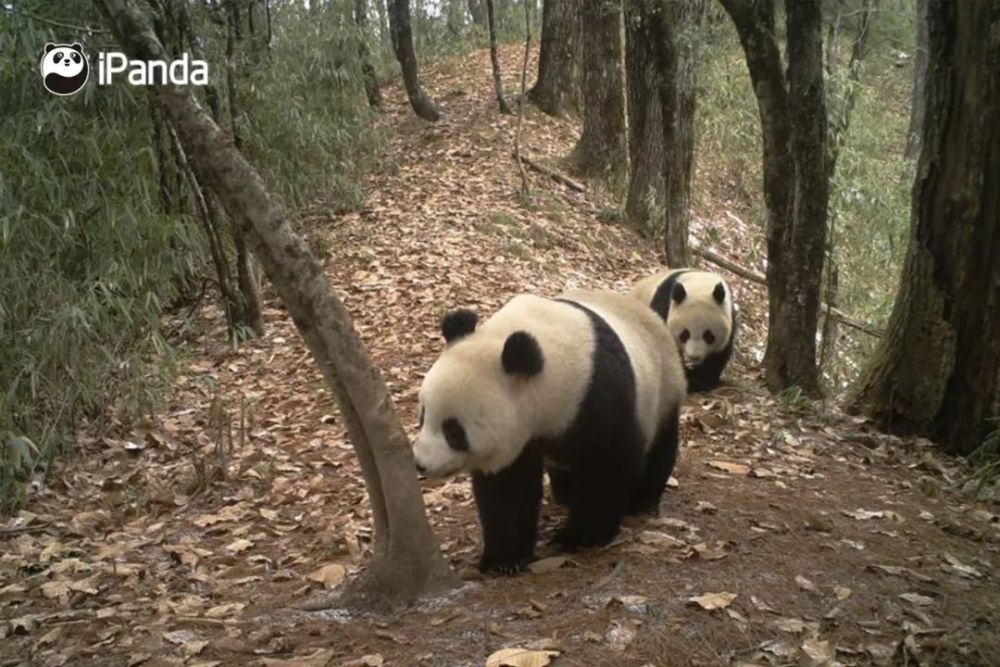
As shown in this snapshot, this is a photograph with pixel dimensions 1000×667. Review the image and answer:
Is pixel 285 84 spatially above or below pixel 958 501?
above

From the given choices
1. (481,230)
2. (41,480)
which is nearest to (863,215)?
(481,230)

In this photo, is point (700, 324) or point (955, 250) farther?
point (700, 324)

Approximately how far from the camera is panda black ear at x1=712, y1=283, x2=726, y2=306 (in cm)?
769

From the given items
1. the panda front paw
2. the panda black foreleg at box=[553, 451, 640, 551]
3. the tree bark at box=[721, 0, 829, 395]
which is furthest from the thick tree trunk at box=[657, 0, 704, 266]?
the panda front paw

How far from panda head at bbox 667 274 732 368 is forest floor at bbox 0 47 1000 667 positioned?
470 mm

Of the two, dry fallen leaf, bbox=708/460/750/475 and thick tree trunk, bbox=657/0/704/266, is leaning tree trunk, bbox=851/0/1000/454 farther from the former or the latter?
thick tree trunk, bbox=657/0/704/266

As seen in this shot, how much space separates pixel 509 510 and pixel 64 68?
17.7 ft

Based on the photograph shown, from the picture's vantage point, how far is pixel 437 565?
3.93 m

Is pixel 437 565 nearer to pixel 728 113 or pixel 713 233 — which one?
pixel 713 233

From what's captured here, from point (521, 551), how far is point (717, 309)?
13.5 feet

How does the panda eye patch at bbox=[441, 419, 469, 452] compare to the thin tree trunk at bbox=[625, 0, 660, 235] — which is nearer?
the panda eye patch at bbox=[441, 419, 469, 452]

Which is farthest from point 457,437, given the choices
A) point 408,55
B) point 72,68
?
point 408,55

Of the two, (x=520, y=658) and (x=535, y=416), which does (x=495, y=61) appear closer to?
(x=535, y=416)

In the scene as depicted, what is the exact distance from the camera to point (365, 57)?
501 inches
